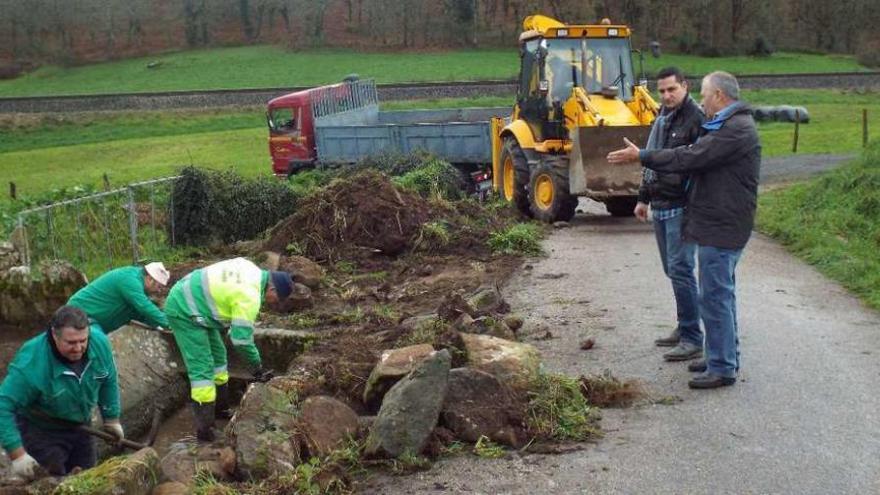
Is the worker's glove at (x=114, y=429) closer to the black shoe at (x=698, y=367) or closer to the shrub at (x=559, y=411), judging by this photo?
the shrub at (x=559, y=411)

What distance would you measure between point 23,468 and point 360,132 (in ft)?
56.7

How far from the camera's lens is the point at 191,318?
25.5ft

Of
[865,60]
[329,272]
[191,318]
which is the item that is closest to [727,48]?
[865,60]

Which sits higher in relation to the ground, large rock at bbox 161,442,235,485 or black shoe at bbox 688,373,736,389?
black shoe at bbox 688,373,736,389

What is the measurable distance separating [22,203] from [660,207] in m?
12.2

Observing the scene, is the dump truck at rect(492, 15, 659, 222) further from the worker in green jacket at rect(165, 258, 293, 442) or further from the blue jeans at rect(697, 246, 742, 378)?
the worker in green jacket at rect(165, 258, 293, 442)

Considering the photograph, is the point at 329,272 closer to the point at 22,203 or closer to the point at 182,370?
the point at 182,370

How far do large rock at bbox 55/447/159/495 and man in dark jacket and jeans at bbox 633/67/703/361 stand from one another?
4136mm

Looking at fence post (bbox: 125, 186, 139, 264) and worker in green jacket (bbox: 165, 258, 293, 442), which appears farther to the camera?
fence post (bbox: 125, 186, 139, 264)

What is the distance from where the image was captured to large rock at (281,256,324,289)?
1198 centimetres

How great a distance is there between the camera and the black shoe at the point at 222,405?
28.4 feet

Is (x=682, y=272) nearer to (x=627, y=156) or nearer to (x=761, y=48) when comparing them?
(x=627, y=156)

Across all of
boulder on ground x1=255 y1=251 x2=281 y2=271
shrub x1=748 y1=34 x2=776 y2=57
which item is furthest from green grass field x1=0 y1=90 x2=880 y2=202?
shrub x1=748 y1=34 x2=776 y2=57

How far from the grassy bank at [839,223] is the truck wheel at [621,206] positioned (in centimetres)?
208
